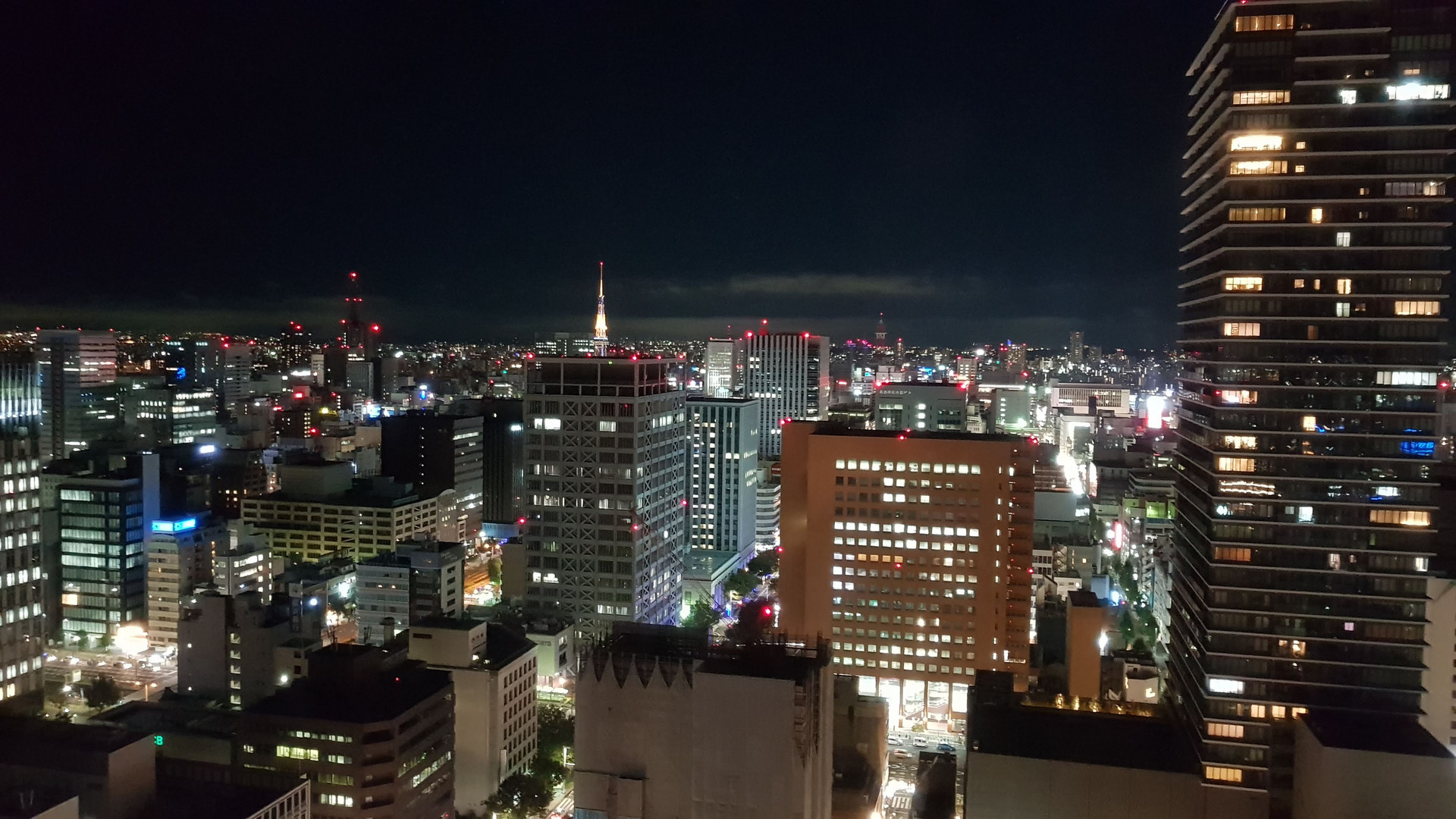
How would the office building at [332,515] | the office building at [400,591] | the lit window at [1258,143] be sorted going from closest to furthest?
the lit window at [1258,143] < the office building at [400,591] < the office building at [332,515]

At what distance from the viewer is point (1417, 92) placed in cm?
2456

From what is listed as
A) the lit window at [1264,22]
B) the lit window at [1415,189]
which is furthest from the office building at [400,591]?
the lit window at [1415,189]

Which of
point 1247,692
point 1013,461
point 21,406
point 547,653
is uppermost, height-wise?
point 21,406

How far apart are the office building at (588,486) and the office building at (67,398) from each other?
171 feet

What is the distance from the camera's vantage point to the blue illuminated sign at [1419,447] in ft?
81.0

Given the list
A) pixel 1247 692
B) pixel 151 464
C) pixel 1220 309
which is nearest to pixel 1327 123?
pixel 1220 309

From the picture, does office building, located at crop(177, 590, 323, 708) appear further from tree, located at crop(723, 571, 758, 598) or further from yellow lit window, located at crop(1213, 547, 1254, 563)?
yellow lit window, located at crop(1213, 547, 1254, 563)

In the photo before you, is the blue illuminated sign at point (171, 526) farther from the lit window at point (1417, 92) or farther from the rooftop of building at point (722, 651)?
the lit window at point (1417, 92)

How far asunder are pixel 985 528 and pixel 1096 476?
143 ft

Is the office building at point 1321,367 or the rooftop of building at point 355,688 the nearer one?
the office building at point 1321,367

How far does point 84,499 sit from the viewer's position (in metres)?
46.7

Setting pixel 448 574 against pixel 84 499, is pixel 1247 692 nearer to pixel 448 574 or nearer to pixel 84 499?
pixel 448 574

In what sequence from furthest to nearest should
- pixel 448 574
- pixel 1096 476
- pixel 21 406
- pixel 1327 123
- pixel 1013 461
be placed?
1. pixel 1096 476
2. pixel 448 574
3. pixel 1013 461
4. pixel 21 406
5. pixel 1327 123

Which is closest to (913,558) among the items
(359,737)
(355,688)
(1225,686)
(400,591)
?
(1225,686)
